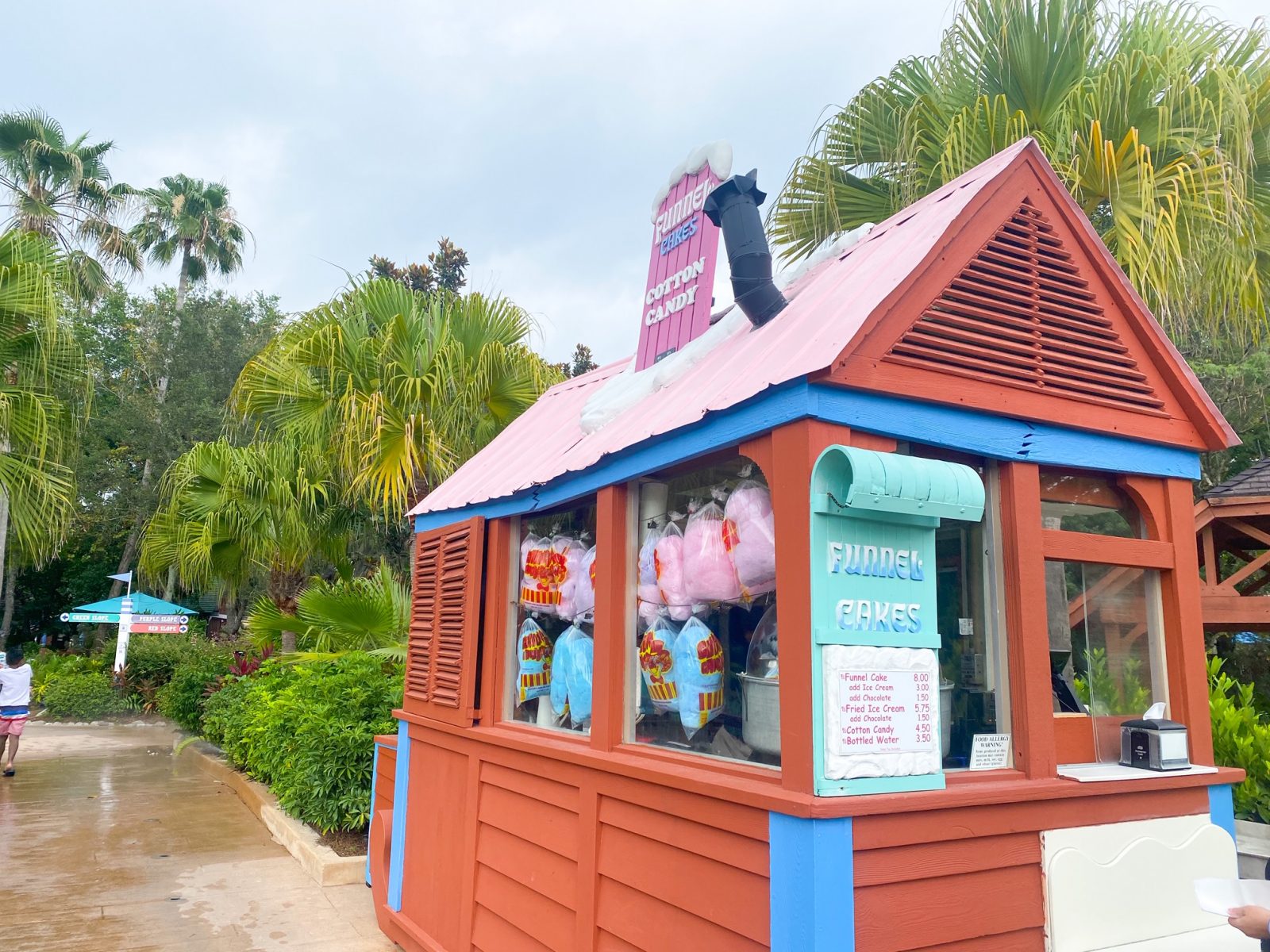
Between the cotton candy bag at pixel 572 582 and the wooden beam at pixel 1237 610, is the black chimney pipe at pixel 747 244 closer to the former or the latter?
the cotton candy bag at pixel 572 582

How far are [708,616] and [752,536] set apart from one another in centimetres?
53

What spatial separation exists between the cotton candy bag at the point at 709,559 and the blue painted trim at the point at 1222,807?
1919mm

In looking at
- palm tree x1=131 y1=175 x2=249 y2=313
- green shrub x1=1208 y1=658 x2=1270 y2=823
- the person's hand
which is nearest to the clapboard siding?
the person's hand

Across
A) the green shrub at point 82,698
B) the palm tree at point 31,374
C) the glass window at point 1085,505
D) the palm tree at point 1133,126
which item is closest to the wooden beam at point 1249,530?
the palm tree at point 1133,126

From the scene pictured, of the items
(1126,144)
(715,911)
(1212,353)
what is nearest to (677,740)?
(715,911)

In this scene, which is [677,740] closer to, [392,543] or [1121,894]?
[1121,894]

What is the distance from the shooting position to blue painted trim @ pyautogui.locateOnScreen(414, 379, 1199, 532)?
9.17ft

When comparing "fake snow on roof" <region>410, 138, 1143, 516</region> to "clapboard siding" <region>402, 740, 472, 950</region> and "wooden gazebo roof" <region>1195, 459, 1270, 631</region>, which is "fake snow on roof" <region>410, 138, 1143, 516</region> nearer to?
"clapboard siding" <region>402, 740, 472, 950</region>

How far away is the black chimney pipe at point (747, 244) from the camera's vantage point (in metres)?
3.58

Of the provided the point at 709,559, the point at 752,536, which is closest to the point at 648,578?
the point at 709,559

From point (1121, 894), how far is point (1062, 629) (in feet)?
2.96

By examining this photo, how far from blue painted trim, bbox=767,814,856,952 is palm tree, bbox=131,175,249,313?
28.3 metres

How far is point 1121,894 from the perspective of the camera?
9.95ft

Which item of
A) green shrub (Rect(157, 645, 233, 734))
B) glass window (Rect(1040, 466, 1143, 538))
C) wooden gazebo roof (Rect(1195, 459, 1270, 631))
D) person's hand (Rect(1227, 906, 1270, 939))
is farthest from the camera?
green shrub (Rect(157, 645, 233, 734))
